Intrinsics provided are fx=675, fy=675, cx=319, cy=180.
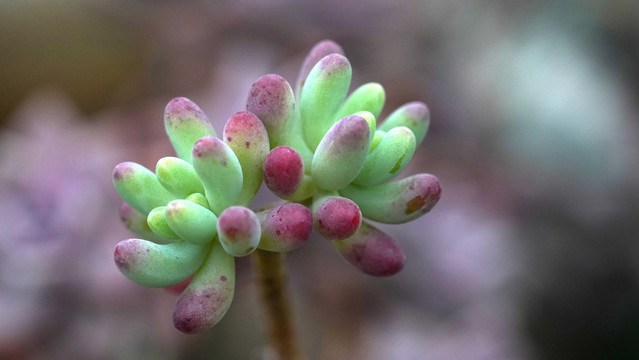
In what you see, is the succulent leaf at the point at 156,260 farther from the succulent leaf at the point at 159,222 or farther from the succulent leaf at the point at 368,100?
the succulent leaf at the point at 368,100

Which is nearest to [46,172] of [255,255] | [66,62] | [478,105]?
[255,255]

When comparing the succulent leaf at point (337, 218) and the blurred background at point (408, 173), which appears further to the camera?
the blurred background at point (408, 173)

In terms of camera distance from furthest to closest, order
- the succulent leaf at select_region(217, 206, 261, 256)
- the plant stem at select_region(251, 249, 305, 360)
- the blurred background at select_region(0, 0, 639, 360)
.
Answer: the blurred background at select_region(0, 0, 639, 360), the plant stem at select_region(251, 249, 305, 360), the succulent leaf at select_region(217, 206, 261, 256)

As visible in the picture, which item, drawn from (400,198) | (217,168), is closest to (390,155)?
(400,198)

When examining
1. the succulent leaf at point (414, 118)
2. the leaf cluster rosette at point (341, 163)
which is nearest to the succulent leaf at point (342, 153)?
the leaf cluster rosette at point (341, 163)

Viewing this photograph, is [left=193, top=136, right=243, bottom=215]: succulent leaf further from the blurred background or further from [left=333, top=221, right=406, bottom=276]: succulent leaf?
the blurred background

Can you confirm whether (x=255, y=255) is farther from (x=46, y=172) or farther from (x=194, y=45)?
(x=194, y=45)

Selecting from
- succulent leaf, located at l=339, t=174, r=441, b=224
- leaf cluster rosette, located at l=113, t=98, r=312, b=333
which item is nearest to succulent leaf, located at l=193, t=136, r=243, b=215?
leaf cluster rosette, located at l=113, t=98, r=312, b=333

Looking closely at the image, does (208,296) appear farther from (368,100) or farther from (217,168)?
(368,100)
